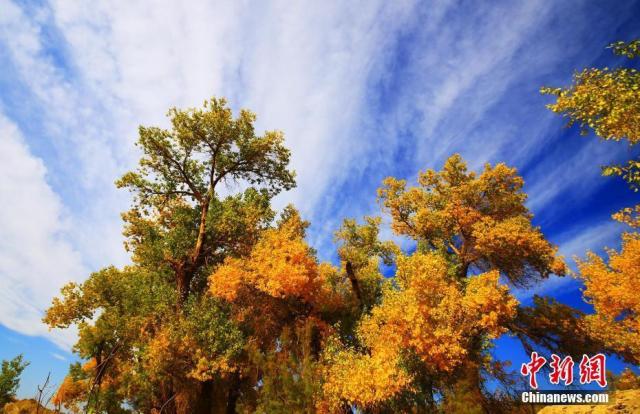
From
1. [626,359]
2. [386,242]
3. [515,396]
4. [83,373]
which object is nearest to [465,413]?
[515,396]

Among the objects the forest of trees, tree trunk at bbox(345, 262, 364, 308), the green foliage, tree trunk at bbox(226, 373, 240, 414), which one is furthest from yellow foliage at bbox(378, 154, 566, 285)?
the green foliage

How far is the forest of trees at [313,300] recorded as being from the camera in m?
17.4

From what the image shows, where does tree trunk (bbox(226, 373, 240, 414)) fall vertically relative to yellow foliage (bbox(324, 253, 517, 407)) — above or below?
below

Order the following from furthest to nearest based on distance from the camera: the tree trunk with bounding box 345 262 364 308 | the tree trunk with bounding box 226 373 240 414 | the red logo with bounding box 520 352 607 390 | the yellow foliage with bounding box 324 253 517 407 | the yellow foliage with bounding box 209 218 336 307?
the tree trunk with bounding box 345 262 364 308 < the tree trunk with bounding box 226 373 240 414 < the yellow foliage with bounding box 209 218 336 307 < the yellow foliage with bounding box 324 253 517 407 < the red logo with bounding box 520 352 607 390

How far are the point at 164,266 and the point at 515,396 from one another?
71.3ft

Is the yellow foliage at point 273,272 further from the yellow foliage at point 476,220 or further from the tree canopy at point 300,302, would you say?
the yellow foliage at point 476,220

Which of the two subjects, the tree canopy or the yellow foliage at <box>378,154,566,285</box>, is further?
the yellow foliage at <box>378,154,566,285</box>

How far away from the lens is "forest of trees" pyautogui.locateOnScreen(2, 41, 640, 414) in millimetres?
17438

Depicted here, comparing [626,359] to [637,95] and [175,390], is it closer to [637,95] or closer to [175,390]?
[637,95]

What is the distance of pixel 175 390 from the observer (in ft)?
61.6

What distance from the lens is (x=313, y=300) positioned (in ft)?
73.5

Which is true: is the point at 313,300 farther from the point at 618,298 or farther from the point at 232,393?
the point at 618,298

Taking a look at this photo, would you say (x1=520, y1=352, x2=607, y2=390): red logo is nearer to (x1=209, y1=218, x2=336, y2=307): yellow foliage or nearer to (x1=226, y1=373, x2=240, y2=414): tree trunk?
(x1=209, y1=218, x2=336, y2=307): yellow foliage

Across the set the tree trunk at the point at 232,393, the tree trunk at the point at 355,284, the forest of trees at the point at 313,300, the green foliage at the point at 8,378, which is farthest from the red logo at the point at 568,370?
the green foliage at the point at 8,378
